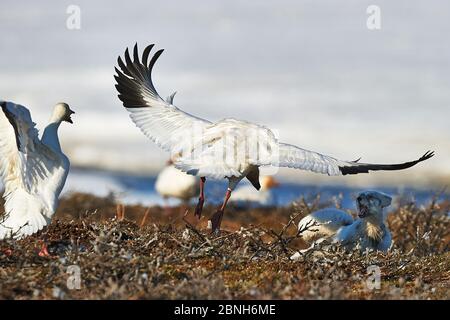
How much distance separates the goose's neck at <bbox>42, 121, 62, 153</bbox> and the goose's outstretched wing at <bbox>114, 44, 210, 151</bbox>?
184 centimetres

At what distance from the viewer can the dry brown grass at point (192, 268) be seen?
6.98m

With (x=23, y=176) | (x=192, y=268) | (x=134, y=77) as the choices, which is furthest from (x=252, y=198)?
(x=192, y=268)

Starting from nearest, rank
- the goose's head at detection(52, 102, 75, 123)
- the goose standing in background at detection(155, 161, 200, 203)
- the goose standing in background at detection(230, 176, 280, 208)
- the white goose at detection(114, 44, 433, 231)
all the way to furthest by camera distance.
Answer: the goose's head at detection(52, 102, 75, 123), the white goose at detection(114, 44, 433, 231), the goose standing in background at detection(230, 176, 280, 208), the goose standing in background at detection(155, 161, 200, 203)

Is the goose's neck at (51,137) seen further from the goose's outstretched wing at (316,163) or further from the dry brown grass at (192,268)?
the goose's outstretched wing at (316,163)

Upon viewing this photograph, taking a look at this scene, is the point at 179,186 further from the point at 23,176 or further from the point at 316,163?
the point at 23,176

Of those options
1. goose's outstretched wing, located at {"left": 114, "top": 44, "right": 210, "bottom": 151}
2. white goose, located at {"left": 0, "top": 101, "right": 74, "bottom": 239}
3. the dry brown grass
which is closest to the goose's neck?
white goose, located at {"left": 0, "top": 101, "right": 74, "bottom": 239}


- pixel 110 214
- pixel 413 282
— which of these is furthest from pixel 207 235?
pixel 110 214

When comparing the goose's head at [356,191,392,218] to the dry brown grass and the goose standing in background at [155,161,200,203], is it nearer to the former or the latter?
the dry brown grass

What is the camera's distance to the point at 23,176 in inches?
335

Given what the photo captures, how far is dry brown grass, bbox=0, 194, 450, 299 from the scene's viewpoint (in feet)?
22.9

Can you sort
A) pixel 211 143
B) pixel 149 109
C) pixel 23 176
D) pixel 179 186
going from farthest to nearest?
pixel 179 186
pixel 149 109
pixel 211 143
pixel 23 176

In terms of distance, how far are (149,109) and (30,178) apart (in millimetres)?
2600

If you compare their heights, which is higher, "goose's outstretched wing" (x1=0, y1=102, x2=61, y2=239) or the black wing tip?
the black wing tip

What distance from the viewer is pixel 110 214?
17.7m
